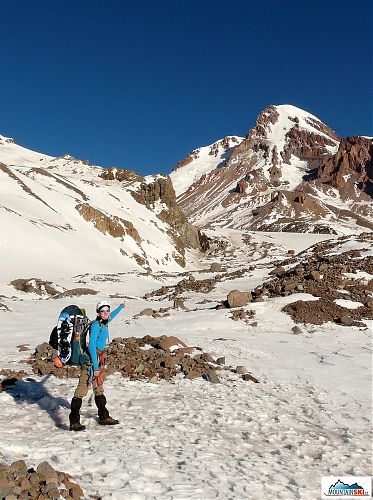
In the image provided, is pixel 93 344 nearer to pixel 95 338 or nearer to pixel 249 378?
pixel 95 338

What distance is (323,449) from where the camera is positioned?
7371 millimetres

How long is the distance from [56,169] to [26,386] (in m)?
107

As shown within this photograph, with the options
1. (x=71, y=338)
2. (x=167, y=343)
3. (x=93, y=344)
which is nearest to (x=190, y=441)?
(x=93, y=344)

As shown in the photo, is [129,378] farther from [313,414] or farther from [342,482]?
[342,482]

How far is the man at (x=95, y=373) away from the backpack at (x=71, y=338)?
0.13 metres

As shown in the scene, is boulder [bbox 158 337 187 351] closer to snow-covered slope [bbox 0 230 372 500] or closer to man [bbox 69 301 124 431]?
snow-covered slope [bbox 0 230 372 500]

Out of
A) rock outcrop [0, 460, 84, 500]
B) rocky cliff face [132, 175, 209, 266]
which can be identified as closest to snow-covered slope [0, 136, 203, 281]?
rocky cliff face [132, 175, 209, 266]

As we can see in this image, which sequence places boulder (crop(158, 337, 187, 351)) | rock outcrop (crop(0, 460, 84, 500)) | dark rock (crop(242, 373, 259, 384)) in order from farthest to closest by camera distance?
boulder (crop(158, 337, 187, 351)) → dark rock (crop(242, 373, 259, 384)) → rock outcrop (crop(0, 460, 84, 500))

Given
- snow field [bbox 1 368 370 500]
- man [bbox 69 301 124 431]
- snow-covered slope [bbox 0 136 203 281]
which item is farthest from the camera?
snow-covered slope [bbox 0 136 203 281]

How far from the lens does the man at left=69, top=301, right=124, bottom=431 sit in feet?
25.2

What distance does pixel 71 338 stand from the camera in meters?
7.79

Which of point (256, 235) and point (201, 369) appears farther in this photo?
point (256, 235)

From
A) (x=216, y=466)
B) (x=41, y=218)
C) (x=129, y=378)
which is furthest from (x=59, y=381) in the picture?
(x=41, y=218)

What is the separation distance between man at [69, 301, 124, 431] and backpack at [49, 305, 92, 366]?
0.13 m
